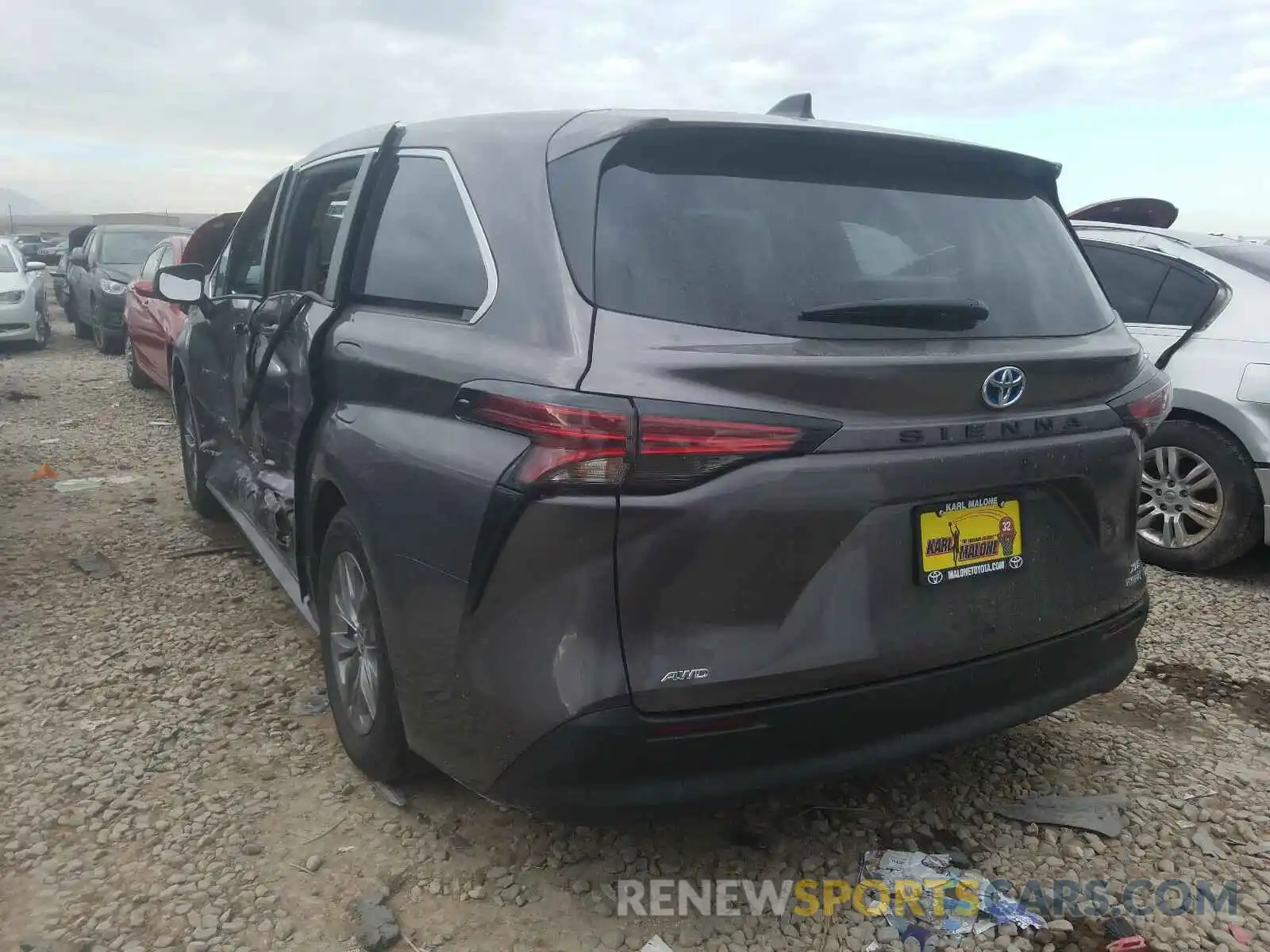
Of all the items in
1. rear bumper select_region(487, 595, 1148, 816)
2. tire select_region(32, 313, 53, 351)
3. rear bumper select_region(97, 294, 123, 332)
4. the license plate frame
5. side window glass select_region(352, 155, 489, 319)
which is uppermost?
side window glass select_region(352, 155, 489, 319)

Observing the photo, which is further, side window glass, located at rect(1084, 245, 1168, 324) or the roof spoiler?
the roof spoiler

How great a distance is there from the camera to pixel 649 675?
6.89ft

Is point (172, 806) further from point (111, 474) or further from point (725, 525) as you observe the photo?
point (111, 474)

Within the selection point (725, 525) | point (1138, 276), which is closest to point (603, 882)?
point (725, 525)

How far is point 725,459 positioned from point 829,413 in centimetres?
26

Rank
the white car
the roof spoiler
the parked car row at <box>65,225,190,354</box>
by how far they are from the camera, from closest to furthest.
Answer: the roof spoiler < the parked car row at <box>65,225,190,354</box> < the white car

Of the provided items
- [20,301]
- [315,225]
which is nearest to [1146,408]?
[315,225]

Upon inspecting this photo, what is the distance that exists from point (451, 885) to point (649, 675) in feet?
3.06

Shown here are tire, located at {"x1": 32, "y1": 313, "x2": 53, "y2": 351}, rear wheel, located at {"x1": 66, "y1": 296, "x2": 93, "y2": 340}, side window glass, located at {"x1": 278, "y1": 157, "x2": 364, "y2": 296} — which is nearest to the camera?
side window glass, located at {"x1": 278, "y1": 157, "x2": 364, "y2": 296}

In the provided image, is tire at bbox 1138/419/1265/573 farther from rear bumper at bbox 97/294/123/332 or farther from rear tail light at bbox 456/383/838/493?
rear bumper at bbox 97/294/123/332

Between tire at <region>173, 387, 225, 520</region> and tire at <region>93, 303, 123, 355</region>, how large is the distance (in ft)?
30.0

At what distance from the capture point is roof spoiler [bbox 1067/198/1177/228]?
677cm

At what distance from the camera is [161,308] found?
9.11 m

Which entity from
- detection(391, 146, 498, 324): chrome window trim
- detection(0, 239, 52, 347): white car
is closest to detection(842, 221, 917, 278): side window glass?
detection(391, 146, 498, 324): chrome window trim
